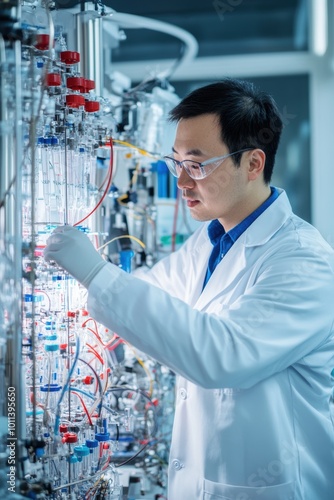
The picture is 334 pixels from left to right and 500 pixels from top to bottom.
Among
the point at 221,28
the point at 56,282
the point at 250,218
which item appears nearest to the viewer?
the point at 56,282

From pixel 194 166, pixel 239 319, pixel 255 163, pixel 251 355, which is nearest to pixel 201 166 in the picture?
pixel 194 166

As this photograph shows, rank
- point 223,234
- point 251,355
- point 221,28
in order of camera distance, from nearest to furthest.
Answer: point 251,355, point 223,234, point 221,28

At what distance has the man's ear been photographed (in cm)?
210

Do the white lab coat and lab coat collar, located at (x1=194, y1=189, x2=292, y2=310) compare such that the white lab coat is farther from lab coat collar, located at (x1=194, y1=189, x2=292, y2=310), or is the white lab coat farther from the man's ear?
the man's ear

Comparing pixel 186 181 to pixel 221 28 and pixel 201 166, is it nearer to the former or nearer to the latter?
pixel 201 166

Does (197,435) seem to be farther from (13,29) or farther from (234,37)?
(234,37)

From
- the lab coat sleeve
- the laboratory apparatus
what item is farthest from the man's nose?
the lab coat sleeve

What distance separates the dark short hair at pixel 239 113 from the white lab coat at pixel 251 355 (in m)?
0.22

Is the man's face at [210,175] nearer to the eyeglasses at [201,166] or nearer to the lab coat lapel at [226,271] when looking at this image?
the eyeglasses at [201,166]

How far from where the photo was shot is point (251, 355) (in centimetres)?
173

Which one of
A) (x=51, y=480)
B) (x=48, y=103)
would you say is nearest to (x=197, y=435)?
(x=51, y=480)

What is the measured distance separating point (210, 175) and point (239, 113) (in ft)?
0.79

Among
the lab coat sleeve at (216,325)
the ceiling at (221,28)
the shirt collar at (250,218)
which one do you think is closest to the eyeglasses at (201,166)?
the shirt collar at (250,218)

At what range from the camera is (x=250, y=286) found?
2.01 metres
